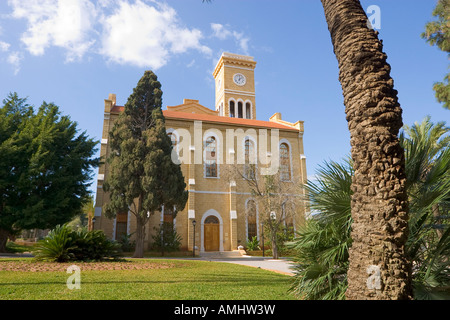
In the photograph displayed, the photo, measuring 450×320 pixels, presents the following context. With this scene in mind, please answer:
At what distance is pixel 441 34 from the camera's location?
1449 centimetres

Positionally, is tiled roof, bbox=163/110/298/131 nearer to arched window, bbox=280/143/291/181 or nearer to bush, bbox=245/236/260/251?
arched window, bbox=280/143/291/181

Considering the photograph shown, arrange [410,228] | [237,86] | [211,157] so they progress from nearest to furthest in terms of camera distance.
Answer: [410,228]
[211,157]
[237,86]

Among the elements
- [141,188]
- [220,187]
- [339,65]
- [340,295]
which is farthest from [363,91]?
[220,187]

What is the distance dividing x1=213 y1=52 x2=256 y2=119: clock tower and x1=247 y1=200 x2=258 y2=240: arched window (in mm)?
20298

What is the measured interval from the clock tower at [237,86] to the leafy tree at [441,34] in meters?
30.9

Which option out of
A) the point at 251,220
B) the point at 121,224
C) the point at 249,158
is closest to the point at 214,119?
the point at 249,158

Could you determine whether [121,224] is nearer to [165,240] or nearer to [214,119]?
[165,240]

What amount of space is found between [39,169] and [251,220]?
1670cm

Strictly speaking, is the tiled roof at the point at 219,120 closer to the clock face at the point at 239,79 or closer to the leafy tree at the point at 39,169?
the leafy tree at the point at 39,169

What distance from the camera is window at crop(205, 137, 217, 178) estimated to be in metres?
27.6

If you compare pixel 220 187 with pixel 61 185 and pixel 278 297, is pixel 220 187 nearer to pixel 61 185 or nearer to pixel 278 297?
pixel 61 185

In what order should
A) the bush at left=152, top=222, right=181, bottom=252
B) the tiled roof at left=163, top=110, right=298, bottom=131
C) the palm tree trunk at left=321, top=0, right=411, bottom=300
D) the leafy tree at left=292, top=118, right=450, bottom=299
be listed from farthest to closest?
the tiled roof at left=163, top=110, right=298, bottom=131
the bush at left=152, top=222, right=181, bottom=252
the leafy tree at left=292, top=118, right=450, bottom=299
the palm tree trunk at left=321, top=0, right=411, bottom=300

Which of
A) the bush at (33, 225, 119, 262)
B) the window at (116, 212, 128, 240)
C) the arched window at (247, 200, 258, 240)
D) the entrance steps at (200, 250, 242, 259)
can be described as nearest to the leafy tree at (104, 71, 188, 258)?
the window at (116, 212, 128, 240)

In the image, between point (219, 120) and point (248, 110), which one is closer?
point (219, 120)
